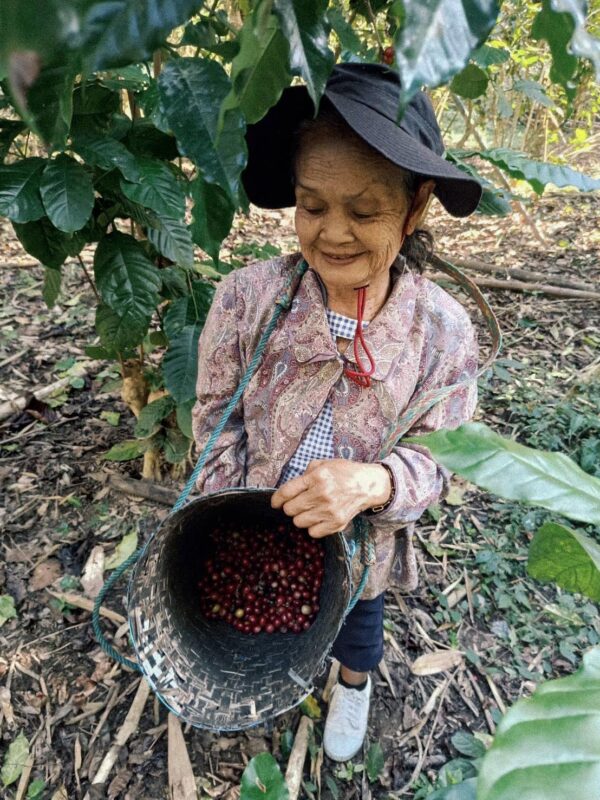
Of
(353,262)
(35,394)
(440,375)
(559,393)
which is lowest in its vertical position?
(35,394)

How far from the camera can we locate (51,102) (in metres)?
0.45

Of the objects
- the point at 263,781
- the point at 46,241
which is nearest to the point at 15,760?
the point at 263,781

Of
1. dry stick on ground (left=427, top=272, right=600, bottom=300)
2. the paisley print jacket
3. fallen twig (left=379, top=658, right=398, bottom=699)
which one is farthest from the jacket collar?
dry stick on ground (left=427, top=272, right=600, bottom=300)

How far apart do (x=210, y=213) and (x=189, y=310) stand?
0.81 m

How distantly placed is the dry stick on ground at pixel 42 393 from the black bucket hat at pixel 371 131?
1.66m

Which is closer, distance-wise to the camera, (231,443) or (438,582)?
(231,443)

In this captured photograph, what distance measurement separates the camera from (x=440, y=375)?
3.88ft

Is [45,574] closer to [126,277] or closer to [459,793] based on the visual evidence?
[126,277]

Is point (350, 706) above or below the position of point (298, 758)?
above

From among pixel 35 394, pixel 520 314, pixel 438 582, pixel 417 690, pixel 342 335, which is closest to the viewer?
pixel 342 335

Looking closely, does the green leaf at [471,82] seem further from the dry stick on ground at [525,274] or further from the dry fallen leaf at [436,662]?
the dry stick on ground at [525,274]

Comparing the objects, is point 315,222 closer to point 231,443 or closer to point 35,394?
point 231,443

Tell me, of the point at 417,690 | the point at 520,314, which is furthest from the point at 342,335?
the point at 520,314

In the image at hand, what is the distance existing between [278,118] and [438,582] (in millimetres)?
1589
